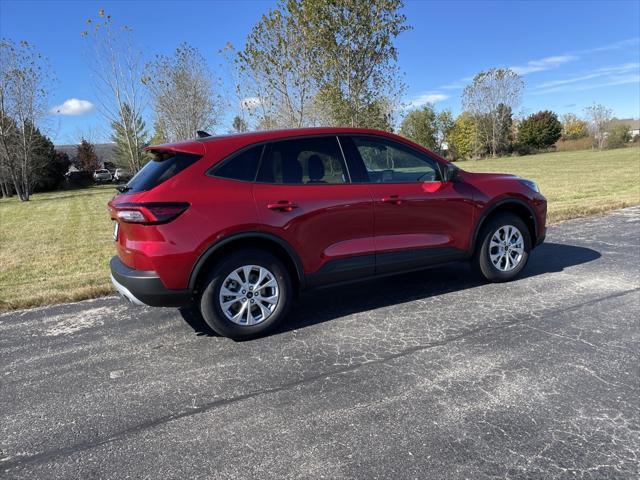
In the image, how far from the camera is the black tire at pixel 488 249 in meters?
5.04

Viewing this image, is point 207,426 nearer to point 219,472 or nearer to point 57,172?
point 219,472

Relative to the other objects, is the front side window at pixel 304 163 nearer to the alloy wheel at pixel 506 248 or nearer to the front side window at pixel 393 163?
the front side window at pixel 393 163

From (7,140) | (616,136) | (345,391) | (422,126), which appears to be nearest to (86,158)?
(7,140)

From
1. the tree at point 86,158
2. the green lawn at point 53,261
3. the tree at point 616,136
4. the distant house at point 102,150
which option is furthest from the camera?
the distant house at point 102,150

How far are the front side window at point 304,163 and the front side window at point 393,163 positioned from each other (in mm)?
284

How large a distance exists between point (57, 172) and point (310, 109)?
34017 mm

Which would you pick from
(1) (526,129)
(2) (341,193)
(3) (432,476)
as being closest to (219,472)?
(3) (432,476)

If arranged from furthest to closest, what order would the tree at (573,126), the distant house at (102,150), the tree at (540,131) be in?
the tree at (573,126) < the distant house at (102,150) < the tree at (540,131)

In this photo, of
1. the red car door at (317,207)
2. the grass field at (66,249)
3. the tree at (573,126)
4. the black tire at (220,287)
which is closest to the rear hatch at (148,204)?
the black tire at (220,287)

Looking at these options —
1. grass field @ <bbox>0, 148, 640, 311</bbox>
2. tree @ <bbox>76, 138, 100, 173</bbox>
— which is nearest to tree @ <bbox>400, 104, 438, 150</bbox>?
tree @ <bbox>76, 138, 100, 173</bbox>

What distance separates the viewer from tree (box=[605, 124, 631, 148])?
58875mm

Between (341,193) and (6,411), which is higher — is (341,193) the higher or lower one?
the higher one

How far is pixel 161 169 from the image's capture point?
12.5 ft

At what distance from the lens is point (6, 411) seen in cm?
302
